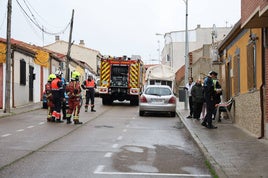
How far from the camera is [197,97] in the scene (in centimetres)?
1872

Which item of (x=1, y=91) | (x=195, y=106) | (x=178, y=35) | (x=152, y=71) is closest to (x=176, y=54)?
(x=178, y=35)

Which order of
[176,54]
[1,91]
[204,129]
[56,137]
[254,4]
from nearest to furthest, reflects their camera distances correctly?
[254,4] < [56,137] < [204,129] < [1,91] < [176,54]

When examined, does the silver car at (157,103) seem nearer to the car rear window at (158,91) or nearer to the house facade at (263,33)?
the car rear window at (158,91)

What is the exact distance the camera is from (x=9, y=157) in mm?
9547

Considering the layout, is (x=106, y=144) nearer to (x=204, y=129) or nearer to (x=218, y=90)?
(x=204, y=129)

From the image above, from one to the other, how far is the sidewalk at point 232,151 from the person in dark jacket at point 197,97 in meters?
3.22

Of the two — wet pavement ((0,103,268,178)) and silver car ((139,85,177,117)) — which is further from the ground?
silver car ((139,85,177,117))

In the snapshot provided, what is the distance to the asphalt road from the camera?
322 inches

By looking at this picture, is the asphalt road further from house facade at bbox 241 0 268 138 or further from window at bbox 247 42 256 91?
window at bbox 247 42 256 91

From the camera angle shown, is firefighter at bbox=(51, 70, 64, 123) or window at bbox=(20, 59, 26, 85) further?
window at bbox=(20, 59, 26, 85)

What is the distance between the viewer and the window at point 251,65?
1327cm

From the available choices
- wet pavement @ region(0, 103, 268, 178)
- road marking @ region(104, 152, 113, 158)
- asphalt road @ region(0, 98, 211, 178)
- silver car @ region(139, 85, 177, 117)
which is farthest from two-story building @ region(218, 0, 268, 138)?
road marking @ region(104, 152, 113, 158)

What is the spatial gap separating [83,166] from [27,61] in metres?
23.1

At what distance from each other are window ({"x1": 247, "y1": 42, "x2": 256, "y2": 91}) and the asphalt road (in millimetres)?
2384
